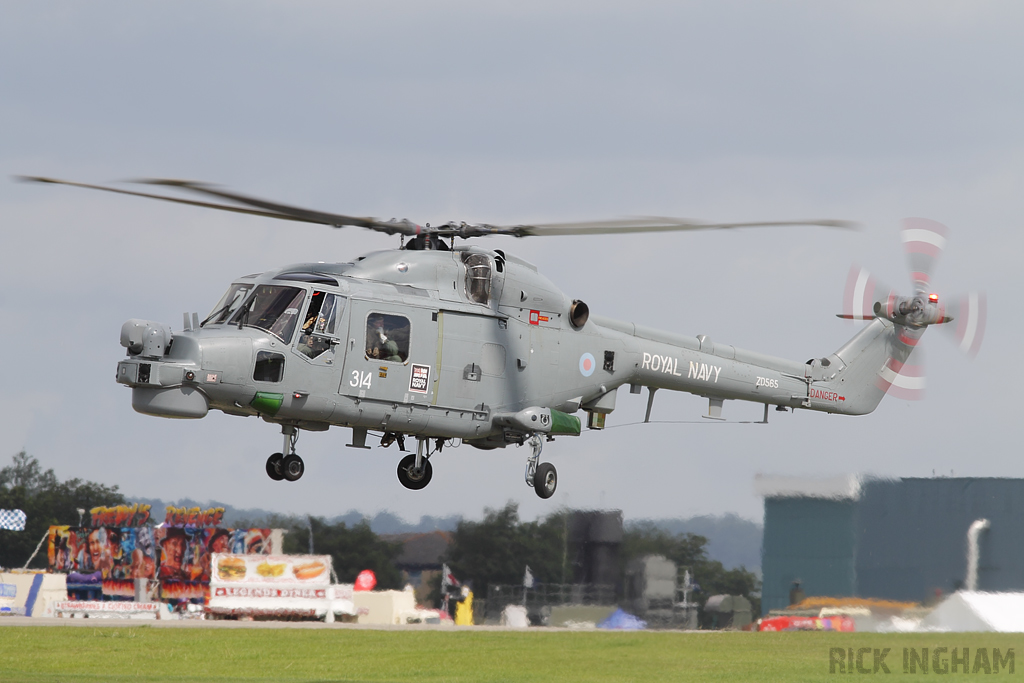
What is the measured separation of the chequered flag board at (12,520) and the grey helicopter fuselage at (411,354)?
4989 cm

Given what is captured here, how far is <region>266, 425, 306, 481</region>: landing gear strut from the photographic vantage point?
59.3ft

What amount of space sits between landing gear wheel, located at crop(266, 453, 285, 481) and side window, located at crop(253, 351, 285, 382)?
163cm

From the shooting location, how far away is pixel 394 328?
1830 cm

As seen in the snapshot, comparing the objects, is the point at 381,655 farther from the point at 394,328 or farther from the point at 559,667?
the point at 394,328

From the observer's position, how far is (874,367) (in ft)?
91.5

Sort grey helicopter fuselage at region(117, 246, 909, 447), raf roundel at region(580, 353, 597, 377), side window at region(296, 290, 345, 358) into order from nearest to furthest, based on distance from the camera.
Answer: grey helicopter fuselage at region(117, 246, 909, 447) < side window at region(296, 290, 345, 358) < raf roundel at region(580, 353, 597, 377)

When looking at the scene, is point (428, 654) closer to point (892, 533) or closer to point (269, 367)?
point (892, 533)

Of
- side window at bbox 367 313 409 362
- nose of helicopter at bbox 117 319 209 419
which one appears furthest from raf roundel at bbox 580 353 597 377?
nose of helicopter at bbox 117 319 209 419

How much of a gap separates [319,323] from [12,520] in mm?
52984

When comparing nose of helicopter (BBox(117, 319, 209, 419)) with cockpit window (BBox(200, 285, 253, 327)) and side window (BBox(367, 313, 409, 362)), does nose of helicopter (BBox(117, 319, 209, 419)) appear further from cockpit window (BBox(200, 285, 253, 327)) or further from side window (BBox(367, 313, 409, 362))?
side window (BBox(367, 313, 409, 362))

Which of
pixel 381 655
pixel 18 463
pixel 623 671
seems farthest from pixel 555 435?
pixel 18 463

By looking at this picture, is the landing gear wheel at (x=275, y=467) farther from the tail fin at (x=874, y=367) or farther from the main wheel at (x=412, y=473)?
the tail fin at (x=874, y=367)

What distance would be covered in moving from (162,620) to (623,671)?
20936 millimetres

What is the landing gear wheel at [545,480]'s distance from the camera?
20297 millimetres
